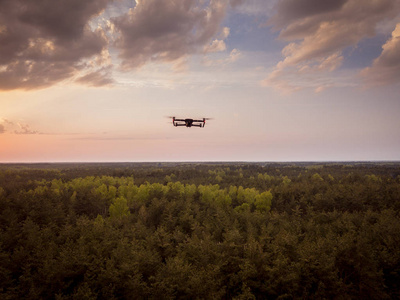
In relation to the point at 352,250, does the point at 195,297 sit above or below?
below

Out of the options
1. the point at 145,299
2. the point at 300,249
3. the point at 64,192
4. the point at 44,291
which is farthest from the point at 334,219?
the point at 64,192

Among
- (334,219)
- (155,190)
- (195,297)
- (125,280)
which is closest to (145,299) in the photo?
(125,280)

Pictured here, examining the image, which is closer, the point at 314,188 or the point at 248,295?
the point at 248,295

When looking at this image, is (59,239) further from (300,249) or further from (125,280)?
(300,249)

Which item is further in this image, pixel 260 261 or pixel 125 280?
pixel 260 261

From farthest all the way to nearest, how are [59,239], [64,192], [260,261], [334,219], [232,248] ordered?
[64,192], [334,219], [59,239], [232,248], [260,261]

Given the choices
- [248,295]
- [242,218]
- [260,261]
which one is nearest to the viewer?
[248,295]

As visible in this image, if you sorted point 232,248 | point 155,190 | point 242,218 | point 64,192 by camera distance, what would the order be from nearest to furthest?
point 232,248
point 242,218
point 64,192
point 155,190

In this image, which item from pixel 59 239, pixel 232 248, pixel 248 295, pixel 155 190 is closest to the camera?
pixel 248 295

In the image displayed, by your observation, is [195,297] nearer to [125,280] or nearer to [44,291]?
[125,280]
